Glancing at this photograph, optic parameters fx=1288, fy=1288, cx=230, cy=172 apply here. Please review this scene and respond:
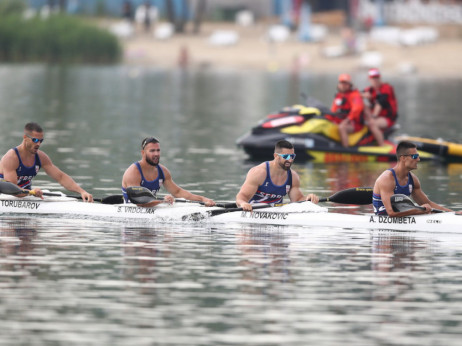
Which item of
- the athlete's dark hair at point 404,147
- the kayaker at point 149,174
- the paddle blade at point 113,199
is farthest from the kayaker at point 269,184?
the paddle blade at point 113,199

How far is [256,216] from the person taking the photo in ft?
67.6

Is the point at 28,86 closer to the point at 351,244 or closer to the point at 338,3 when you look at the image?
the point at 338,3

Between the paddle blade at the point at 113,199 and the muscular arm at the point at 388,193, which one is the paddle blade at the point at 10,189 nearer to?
the paddle blade at the point at 113,199

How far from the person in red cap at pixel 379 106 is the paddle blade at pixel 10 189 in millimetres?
12639

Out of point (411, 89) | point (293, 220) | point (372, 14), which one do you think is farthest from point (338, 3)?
point (293, 220)

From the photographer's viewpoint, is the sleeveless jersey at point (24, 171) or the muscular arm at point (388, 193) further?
the sleeveless jersey at point (24, 171)

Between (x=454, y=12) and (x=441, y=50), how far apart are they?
1099cm

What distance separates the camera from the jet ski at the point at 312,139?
1251 inches

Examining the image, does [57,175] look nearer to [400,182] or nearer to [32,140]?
[32,140]

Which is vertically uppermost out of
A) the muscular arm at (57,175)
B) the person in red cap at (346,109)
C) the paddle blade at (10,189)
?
the person in red cap at (346,109)

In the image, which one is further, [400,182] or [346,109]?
[346,109]

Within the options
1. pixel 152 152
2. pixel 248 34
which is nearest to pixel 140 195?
pixel 152 152

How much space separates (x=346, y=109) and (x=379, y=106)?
0.91m

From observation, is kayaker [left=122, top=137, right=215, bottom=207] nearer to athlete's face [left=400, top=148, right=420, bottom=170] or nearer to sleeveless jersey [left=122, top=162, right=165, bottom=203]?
sleeveless jersey [left=122, top=162, right=165, bottom=203]
